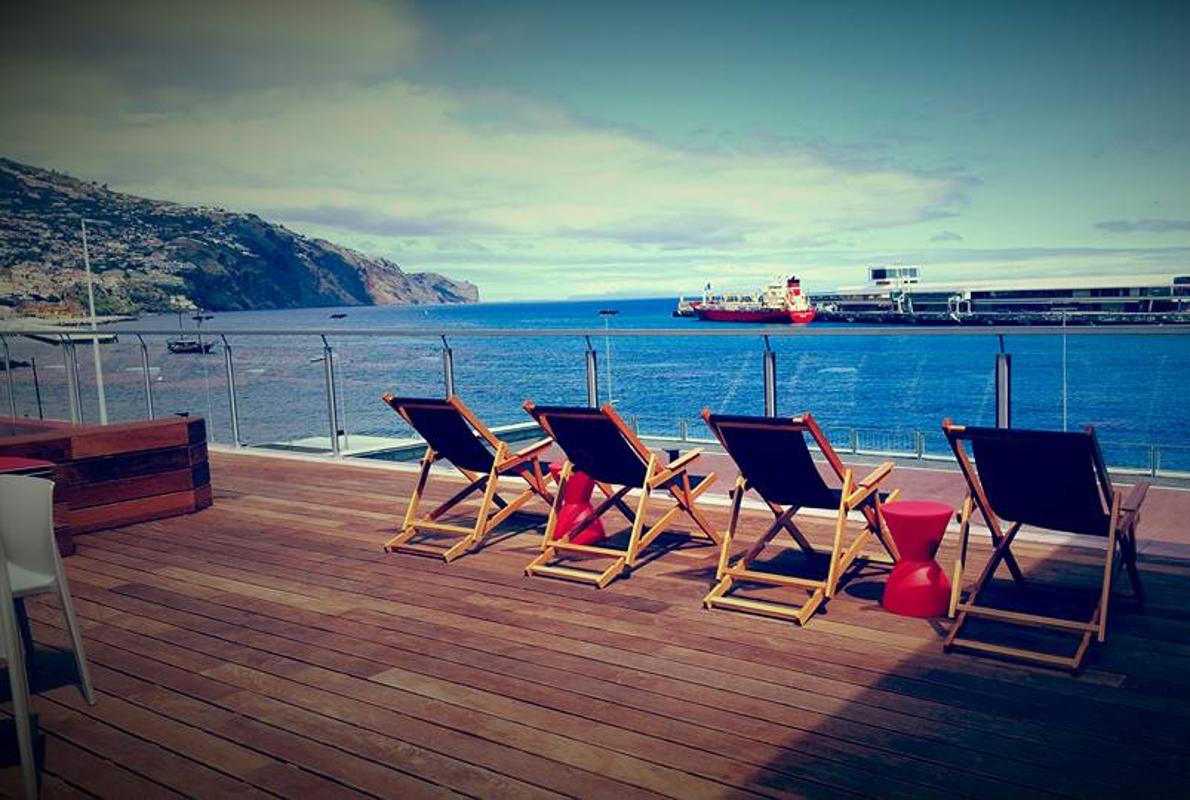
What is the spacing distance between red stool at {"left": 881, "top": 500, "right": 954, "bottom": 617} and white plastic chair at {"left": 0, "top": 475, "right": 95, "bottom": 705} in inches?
120

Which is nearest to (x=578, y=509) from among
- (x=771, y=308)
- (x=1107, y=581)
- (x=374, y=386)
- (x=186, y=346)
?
(x=1107, y=581)

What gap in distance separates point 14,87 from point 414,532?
259 feet

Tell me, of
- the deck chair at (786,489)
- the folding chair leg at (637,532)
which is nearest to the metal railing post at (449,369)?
the folding chair leg at (637,532)

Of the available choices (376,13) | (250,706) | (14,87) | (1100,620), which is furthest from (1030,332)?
(14,87)

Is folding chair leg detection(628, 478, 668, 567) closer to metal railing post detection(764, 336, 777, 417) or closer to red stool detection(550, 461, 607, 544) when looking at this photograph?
red stool detection(550, 461, 607, 544)

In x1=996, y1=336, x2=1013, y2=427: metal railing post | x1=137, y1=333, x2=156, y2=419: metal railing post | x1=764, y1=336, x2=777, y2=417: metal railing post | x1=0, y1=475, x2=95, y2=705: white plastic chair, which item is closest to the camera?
x1=0, y1=475, x2=95, y2=705: white plastic chair

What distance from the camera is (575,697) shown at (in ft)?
9.87

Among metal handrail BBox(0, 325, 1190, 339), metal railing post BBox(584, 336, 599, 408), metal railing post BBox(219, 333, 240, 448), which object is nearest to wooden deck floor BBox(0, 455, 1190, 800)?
metal handrail BBox(0, 325, 1190, 339)

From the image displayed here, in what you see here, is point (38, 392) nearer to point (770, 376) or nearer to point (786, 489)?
point (770, 376)

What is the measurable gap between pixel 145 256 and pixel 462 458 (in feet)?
262

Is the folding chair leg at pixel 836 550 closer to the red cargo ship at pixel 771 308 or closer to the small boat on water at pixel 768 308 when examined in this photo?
the small boat on water at pixel 768 308

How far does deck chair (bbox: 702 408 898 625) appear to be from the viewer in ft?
12.2

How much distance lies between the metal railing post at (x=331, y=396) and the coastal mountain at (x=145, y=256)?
157ft

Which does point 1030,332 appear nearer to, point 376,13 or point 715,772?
point 715,772
